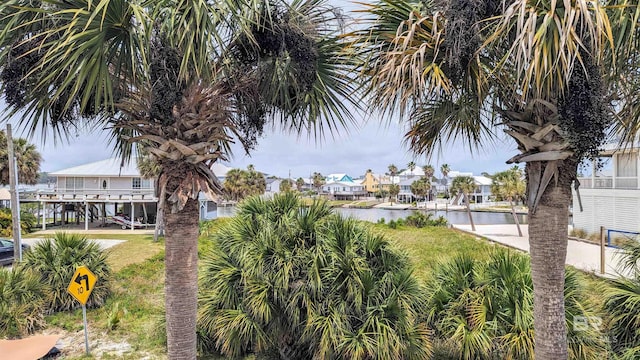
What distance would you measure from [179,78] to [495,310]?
5455mm

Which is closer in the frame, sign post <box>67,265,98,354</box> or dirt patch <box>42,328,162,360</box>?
sign post <box>67,265,98,354</box>

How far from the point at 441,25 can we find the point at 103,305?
34.8 ft

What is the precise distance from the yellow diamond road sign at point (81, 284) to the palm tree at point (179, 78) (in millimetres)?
3937

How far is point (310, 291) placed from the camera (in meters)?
5.63

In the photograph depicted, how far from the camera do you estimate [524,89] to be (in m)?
2.54

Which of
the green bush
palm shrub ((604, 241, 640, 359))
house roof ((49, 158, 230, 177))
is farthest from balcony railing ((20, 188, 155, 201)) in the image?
palm shrub ((604, 241, 640, 359))

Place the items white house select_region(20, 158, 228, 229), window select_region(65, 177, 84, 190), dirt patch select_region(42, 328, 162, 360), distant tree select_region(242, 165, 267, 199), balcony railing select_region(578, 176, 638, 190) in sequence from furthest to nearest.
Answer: distant tree select_region(242, 165, 267, 199) → window select_region(65, 177, 84, 190) → white house select_region(20, 158, 228, 229) → balcony railing select_region(578, 176, 638, 190) → dirt patch select_region(42, 328, 162, 360)

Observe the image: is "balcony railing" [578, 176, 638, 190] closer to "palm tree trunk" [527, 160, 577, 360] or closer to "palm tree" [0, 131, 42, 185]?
"palm tree trunk" [527, 160, 577, 360]

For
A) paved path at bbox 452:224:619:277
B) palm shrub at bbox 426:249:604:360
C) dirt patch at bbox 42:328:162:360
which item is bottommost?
dirt patch at bbox 42:328:162:360

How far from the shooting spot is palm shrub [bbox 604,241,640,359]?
502 centimetres

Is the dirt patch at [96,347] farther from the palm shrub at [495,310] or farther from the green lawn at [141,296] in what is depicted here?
the palm shrub at [495,310]

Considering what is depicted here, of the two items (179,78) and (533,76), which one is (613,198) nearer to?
(533,76)

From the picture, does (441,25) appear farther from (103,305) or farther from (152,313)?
(103,305)

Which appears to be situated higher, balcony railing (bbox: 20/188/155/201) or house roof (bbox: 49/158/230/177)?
house roof (bbox: 49/158/230/177)
